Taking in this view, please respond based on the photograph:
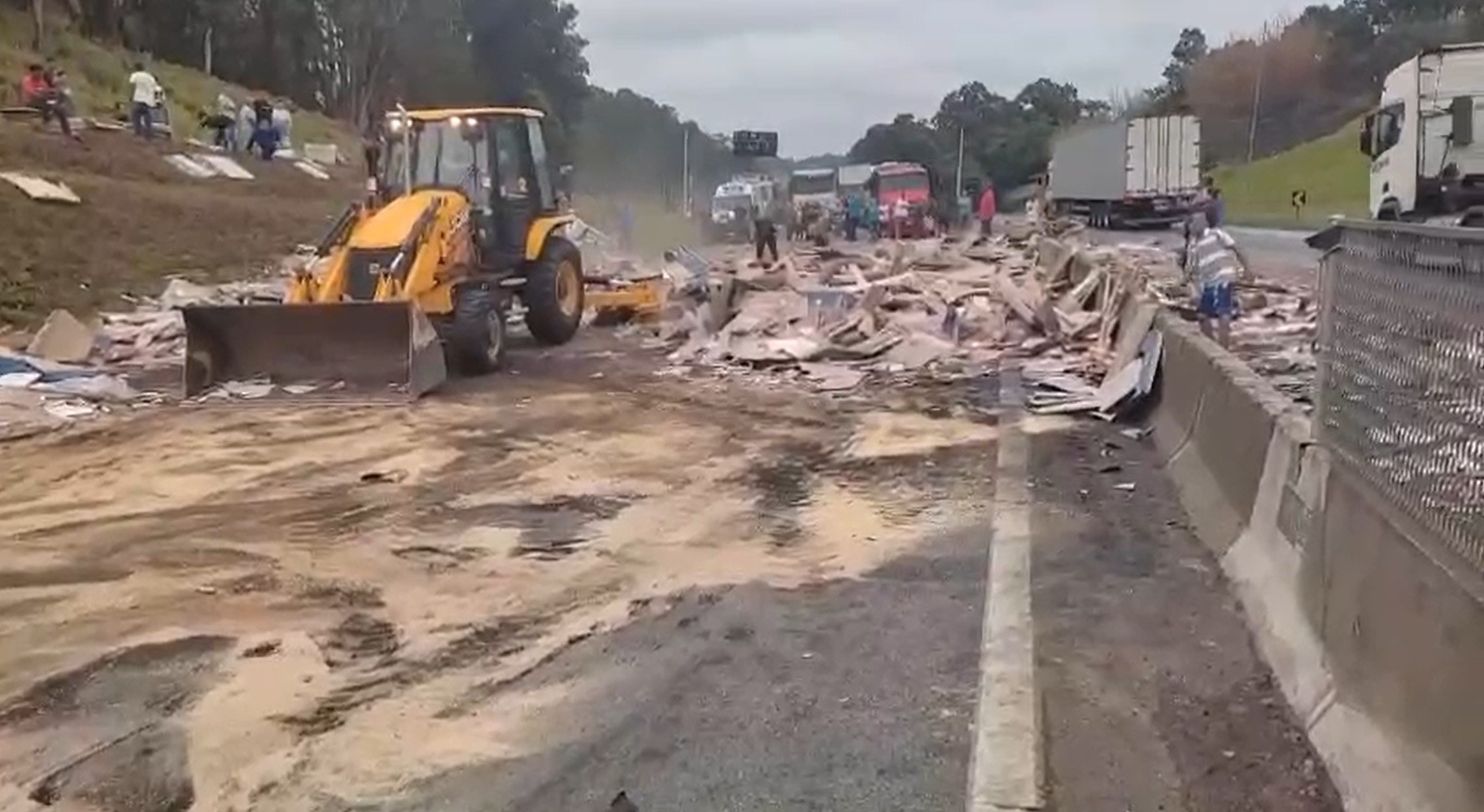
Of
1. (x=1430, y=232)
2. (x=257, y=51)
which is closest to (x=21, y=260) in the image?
(x=1430, y=232)

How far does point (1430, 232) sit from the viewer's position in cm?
412

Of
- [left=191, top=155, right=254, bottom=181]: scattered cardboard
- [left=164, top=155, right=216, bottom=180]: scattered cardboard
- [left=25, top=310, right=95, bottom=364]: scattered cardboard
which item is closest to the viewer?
[left=25, top=310, right=95, bottom=364]: scattered cardboard

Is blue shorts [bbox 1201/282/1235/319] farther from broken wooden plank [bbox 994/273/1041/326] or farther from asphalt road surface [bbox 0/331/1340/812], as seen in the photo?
broken wooden plank [bbox 994/273/1041/326]

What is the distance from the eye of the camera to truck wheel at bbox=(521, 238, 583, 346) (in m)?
16.4

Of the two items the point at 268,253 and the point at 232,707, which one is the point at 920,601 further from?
the point at 268,253

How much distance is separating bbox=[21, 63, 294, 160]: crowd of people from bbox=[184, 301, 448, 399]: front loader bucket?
1456cm

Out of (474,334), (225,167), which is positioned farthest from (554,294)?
(225,167)

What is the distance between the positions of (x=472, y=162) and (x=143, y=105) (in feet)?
55.3

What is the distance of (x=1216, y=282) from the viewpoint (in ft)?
41.0

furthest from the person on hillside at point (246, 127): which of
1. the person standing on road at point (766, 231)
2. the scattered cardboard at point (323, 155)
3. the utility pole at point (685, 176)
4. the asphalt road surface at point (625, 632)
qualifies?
the asphalt road surface at point (625, 632)

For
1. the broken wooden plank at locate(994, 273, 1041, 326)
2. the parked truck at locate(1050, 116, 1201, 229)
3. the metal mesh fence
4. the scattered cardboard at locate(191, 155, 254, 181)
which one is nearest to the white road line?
the metal mesh fence

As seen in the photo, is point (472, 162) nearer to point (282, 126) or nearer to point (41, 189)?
point (41, 189)

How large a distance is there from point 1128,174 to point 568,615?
4156 centimetres

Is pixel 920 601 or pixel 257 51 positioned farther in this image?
pixel 257 51
